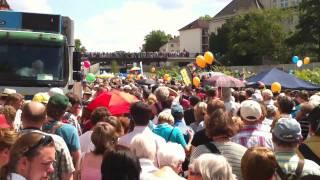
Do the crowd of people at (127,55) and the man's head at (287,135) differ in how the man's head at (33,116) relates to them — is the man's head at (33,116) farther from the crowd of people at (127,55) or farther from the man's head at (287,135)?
the crowd of people at (127,55)

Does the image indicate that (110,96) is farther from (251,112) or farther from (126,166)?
(126,166)

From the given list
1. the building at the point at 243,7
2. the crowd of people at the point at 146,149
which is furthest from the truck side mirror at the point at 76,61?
the building at the point at 243,7

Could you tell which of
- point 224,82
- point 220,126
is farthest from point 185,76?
point 220,126

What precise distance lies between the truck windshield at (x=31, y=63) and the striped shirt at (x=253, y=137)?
6.39 m

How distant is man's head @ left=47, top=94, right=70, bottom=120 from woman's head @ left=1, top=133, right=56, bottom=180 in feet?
8.60

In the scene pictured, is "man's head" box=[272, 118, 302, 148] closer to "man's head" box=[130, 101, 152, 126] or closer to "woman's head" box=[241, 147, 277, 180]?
"woman's head" box=[241, 147, 277, 180]

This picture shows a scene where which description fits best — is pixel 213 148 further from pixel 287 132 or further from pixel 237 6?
pixel 237 6

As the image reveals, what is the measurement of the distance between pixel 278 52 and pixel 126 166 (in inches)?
3466

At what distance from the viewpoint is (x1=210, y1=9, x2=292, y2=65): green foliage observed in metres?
90.2

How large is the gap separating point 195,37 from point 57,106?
152329 millimetres

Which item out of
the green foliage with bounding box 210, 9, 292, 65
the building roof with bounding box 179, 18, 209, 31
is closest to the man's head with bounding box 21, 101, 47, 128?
the green foliage with bounding box 210, 9, 292, 65

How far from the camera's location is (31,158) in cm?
346

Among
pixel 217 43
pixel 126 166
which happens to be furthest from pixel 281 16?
pixel 126 166

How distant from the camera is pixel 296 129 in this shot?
513 cm
